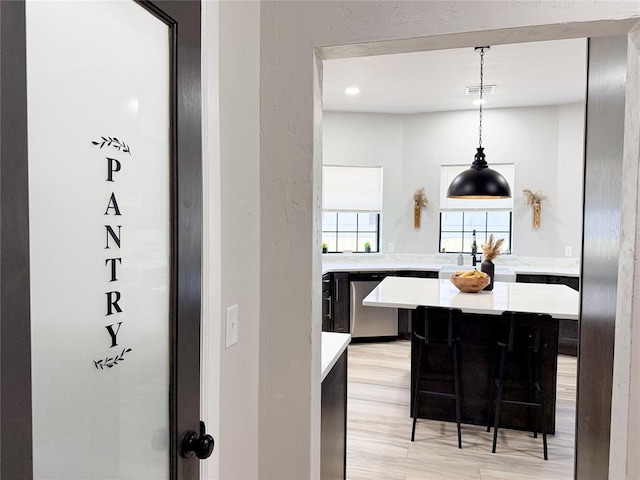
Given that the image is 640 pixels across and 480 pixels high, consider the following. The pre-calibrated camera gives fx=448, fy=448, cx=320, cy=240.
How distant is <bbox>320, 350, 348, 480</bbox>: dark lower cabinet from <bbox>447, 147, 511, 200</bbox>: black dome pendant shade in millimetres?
2354

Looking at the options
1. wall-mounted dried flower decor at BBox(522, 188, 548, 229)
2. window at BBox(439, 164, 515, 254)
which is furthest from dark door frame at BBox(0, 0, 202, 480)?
wall-mounted dried flower decor at BBox(522, 188, 548, 229)

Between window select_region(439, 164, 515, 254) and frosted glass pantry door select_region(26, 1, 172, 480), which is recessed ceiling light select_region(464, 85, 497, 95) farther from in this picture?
frosted glass pantry door select_region(26, 1, 172, 480)

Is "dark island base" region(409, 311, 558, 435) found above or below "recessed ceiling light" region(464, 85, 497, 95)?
below

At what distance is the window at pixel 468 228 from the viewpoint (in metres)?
5.95

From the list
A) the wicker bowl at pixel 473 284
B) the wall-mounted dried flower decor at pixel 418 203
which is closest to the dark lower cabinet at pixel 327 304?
the wall-mounted dried flower decor at pixel 418 203

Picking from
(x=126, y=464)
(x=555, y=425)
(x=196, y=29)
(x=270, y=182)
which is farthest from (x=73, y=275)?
(x=555, y=425)

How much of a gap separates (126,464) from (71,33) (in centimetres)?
83

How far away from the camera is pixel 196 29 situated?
Answer: 1096 mm

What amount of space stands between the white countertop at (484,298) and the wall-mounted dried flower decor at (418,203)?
1.86 meters

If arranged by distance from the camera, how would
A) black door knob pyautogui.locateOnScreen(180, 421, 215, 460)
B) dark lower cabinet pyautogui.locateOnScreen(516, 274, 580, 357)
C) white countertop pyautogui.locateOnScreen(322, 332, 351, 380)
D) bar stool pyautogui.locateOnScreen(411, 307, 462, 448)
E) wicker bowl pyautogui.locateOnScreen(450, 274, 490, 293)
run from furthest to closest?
1. dark lower cabinet pyautogui.locateOnScreen(516, 274, 580, 357)
2. wicker bowl pyautogui.locateOnScreen(450, 274, 490, 293)
3. bar stool pyautogui.locateOnScreen(411, 307, 462, 448)
4. white countertop pyautogui.locateOnScreen(322, 332, 351, 380)
5. black door knob pyautogui.locateOnScreen(180, 421, 215, 460)

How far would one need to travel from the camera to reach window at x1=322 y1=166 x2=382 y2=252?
6.06m

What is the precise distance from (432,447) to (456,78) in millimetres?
3448

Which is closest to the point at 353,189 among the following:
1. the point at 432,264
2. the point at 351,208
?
the point at 351,208

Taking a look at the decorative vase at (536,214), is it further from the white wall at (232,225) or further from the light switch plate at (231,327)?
the light switch plate at (231,327)
